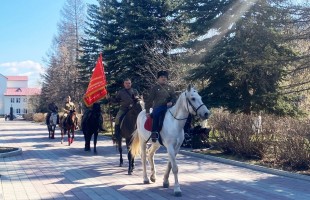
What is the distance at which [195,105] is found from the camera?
28.2 ft

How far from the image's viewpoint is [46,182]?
10172 millimetres

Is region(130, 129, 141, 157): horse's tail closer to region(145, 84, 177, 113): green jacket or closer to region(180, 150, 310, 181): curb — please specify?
region(145, 84, 177, 113): green jacket

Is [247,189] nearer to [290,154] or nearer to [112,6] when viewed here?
[290,154]

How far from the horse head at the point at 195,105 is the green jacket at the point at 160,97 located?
1277 mm

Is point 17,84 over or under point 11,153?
over

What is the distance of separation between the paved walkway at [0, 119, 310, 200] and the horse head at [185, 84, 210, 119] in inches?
69.2

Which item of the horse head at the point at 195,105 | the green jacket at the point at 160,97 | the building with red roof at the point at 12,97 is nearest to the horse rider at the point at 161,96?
the green jacket at the point at 160,97

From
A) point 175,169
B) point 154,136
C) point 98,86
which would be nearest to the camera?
point 175,169

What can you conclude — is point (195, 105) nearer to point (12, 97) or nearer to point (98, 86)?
point (98, 86)

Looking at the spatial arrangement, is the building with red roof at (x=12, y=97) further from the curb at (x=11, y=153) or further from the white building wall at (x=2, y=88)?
the curb at (x=11, y=153)

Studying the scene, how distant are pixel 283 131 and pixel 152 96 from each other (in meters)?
4.59

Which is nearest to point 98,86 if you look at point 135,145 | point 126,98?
point 126,98

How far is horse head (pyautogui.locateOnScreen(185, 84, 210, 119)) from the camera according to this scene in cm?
840

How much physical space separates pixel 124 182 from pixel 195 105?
Answer: 116 inches
